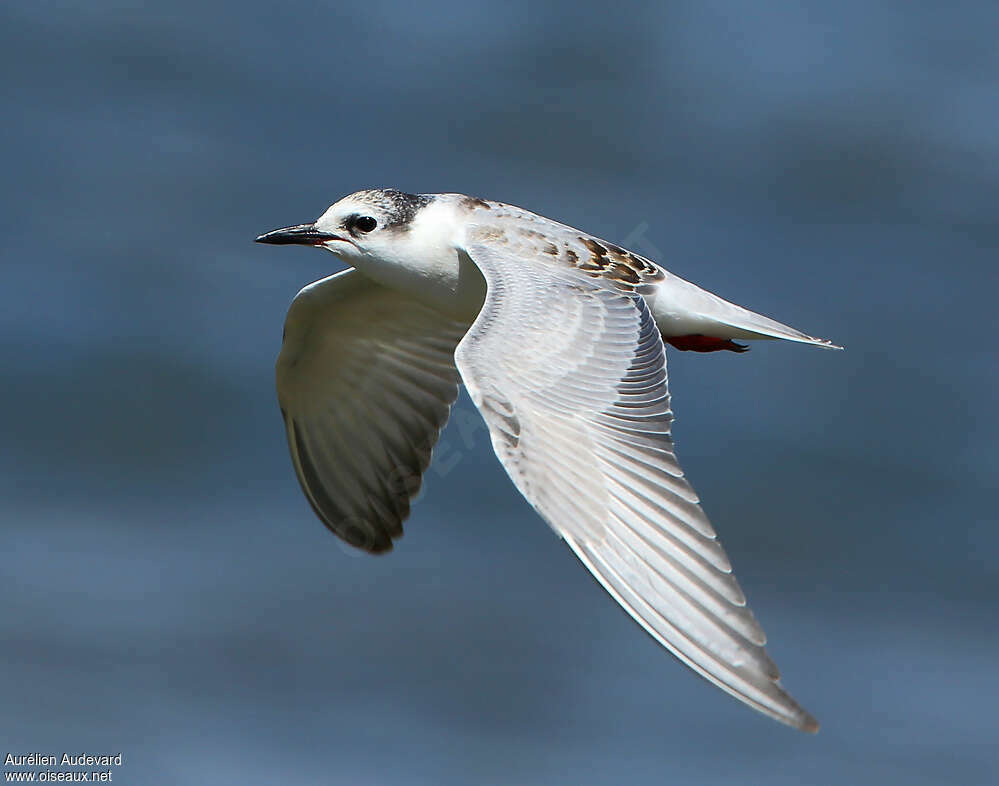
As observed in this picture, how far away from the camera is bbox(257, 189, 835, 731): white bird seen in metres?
7.18

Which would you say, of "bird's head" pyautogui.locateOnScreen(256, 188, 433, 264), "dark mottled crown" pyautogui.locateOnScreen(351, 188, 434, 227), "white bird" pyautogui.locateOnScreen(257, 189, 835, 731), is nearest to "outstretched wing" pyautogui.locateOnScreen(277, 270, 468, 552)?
"white bird" pyautogui.locateOnScreen(257, 189, 835, 731)

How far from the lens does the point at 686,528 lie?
741 centimetres

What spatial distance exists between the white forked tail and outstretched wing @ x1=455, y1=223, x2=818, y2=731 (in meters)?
0.28

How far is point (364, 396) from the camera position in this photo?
1138cm

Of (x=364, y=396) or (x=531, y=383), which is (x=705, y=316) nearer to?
(x=531, y=383)

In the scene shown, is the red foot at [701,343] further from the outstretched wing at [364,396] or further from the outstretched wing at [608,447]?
the outstretched wing at [364,396]

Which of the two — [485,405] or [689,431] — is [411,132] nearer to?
[689,431]

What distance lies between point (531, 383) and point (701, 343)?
2.58 m

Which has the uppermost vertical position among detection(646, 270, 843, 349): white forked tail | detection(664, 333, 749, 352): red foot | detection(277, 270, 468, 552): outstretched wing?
detection(646, 270, 843, 349): white forked tail

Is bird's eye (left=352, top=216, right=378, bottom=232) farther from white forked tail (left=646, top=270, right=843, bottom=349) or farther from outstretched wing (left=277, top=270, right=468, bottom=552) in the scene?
→ white forked tail (left=646, top=270, right=843, bottom=349)

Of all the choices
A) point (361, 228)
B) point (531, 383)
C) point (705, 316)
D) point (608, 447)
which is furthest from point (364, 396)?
point (608, 447)


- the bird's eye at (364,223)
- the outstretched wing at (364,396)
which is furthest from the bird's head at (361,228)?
the outstretched wing at (364,396)

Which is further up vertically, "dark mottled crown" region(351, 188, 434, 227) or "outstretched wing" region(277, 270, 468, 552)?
"dark mottled crown" region(351, 188, 434, 227)

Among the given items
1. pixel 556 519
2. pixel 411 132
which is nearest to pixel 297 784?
pixel 556 519
